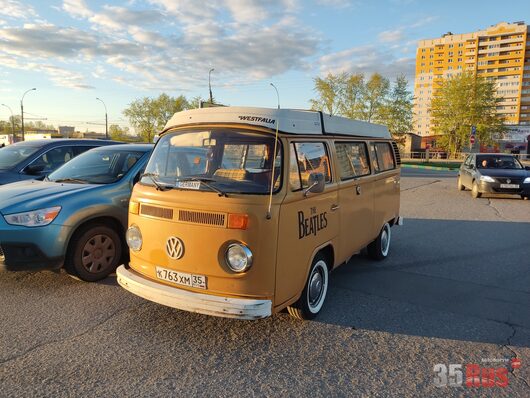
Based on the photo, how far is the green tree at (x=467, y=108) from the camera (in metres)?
55.4

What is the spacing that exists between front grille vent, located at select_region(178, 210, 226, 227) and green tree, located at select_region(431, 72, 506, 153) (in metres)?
58.7

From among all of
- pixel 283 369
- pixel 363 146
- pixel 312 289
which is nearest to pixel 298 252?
pixel 312 289

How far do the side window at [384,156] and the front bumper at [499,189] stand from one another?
830 centimetres

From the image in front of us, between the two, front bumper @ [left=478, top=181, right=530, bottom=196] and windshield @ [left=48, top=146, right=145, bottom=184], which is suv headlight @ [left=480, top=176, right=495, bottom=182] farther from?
windshield @ [left=48, top=146, right=145, bottom=184]

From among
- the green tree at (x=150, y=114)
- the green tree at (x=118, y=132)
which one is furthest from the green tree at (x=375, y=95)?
the green tree at (x=118, y=132)

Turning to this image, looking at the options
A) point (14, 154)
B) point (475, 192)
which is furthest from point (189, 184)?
point (475, 192)

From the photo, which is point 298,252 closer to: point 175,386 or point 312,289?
point 312,289

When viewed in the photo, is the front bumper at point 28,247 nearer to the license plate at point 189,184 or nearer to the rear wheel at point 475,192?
the license plate at point 189,184

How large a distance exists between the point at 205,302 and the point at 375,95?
56448mm

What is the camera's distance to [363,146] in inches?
221

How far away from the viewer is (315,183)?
3873 mm

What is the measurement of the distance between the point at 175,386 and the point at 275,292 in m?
1.06

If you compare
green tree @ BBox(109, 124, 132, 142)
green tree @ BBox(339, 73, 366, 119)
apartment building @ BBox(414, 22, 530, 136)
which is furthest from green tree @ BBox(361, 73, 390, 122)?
apartment building @ BBox(414, 22, 530, 136)

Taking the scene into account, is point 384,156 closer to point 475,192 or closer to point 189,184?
point 189,184
